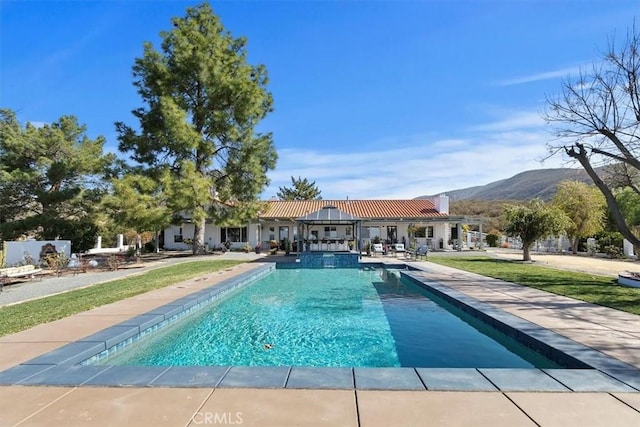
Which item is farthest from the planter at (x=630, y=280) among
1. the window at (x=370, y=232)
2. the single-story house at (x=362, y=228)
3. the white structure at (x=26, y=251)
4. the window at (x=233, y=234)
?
the window at (x=233, y=234)

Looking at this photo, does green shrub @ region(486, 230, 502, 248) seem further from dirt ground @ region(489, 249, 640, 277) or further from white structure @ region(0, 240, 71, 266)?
white structure @ region(0, 240, 71, 266)

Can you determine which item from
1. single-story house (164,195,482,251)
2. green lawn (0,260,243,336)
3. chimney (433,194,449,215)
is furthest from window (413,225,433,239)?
green lawn (0,260,243,336)

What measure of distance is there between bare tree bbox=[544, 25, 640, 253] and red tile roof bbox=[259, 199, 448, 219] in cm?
1634

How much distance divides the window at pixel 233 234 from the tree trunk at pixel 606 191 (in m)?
24.0

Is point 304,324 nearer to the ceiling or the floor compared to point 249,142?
nearer to the floor

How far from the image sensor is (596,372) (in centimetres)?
411

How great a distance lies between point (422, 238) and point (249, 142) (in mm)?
15242

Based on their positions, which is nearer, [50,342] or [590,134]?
[50,342]

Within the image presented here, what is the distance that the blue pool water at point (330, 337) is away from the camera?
573cm

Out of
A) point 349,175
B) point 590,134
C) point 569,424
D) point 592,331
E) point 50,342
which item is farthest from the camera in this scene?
point 349,175

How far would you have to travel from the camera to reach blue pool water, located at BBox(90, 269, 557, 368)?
5730 millimetres

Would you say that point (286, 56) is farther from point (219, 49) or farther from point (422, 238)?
point (422, 238)

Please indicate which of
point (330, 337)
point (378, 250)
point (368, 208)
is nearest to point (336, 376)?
point (330, 337)

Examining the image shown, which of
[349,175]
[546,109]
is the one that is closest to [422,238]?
[349,175]
